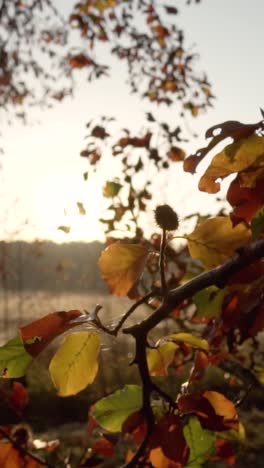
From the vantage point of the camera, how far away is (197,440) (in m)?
1.16

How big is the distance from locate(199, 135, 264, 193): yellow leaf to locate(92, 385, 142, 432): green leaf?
0.49 meters

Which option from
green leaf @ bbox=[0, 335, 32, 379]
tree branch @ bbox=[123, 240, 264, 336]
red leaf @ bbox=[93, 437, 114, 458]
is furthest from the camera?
red leaf @ bbox=[93, 437, 114, 458]

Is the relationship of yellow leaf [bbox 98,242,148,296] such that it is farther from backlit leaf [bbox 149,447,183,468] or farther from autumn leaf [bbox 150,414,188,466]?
backlit leaf [bbox 149,447,183,468]

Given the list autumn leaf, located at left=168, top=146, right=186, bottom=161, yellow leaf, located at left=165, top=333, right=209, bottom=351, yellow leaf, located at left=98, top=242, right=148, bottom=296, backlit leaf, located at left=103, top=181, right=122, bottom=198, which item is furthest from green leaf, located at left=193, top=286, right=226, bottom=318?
autumn leaf, located at left=168, top=146, right=186, bottom=161

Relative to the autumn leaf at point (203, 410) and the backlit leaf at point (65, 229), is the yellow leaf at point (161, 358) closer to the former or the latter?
the autumn leaf at point (203, 410)

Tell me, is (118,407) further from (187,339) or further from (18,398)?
(18,398)

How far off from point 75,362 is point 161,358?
13.3 inches

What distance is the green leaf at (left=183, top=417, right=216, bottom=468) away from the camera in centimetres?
115

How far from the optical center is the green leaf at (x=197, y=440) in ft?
3.77

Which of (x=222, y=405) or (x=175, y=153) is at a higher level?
(x=175, y=153)

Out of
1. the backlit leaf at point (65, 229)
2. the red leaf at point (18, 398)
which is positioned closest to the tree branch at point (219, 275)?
the red leaf at point (18, 398)

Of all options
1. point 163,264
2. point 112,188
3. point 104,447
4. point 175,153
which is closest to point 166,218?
point 163,264

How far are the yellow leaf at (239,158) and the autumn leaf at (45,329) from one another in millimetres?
310

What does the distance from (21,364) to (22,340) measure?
0.05 metres
